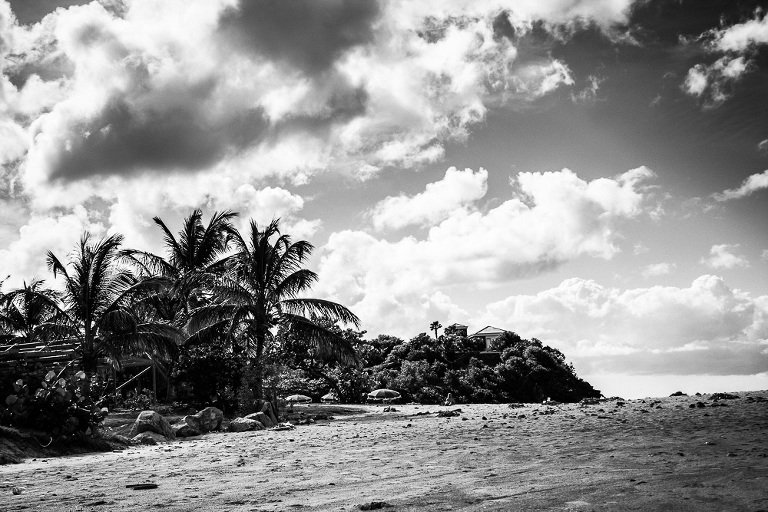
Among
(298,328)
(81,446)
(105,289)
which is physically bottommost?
(81,446)

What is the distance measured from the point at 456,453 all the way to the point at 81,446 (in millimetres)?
7361

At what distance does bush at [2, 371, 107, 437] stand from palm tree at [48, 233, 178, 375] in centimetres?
852

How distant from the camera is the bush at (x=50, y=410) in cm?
1077

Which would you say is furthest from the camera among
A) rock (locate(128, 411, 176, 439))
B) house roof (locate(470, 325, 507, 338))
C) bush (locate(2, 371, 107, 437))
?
house roof (locate(470, 325, 507, 338))

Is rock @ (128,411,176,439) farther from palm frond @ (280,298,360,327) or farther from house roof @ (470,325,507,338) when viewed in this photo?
house roof @ (470,325,507,338)

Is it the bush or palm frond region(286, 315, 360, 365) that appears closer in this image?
the bush

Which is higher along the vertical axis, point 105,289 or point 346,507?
point 105,289

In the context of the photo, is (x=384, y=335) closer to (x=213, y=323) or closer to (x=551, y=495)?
(x=213, y=323)

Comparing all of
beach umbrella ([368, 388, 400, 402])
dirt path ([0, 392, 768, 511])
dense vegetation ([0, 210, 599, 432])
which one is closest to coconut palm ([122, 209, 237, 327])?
dense vegetation ([0, 210, 599, 432])

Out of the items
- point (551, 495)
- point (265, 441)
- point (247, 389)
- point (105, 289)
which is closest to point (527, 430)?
point (265, 441)

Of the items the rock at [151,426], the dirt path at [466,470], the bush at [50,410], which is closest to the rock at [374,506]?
the dirt path at [466,470]

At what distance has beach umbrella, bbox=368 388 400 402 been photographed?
87.4 feet

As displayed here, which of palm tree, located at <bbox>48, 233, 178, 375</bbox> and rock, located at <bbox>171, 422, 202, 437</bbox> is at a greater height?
palm tree, located at <bbox>48, 233, 178, 375</bbox>

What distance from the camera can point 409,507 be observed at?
13.3ft
